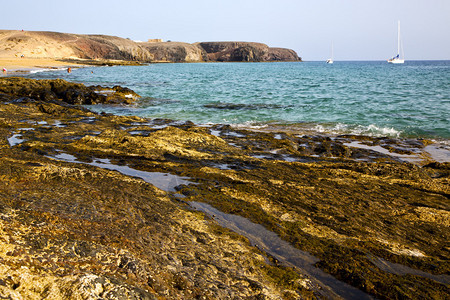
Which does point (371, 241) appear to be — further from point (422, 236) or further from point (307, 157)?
point (307, 157)

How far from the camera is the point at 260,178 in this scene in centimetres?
546

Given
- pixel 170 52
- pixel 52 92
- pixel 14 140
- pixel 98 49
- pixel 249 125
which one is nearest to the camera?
pixel 14 140

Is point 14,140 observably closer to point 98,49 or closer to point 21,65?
point 21,65

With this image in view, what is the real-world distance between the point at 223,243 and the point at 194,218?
623 mm

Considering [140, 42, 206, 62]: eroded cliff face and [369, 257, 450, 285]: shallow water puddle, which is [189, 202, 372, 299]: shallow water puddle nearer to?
[369, 257, 450, 285]: shallow water puddle

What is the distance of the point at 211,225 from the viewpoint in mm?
3842

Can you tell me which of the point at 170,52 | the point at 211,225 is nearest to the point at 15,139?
the point at 211,225

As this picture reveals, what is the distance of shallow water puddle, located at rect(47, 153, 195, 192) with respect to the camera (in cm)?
516

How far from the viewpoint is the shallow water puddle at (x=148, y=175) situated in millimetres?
5164

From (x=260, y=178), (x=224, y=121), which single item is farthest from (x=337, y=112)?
(x=260, y=178)

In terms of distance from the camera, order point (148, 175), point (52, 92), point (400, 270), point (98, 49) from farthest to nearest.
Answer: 1. point (98, 49)
2. point (52, 92)
3. point (148, 175)
4. point (400, 270)

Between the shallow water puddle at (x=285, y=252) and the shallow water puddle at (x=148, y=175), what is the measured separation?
82cm

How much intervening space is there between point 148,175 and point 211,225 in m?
2.17

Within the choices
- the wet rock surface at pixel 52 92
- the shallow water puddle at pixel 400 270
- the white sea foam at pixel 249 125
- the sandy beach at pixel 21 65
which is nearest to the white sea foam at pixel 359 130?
the white sea foam at pixel 249 125
